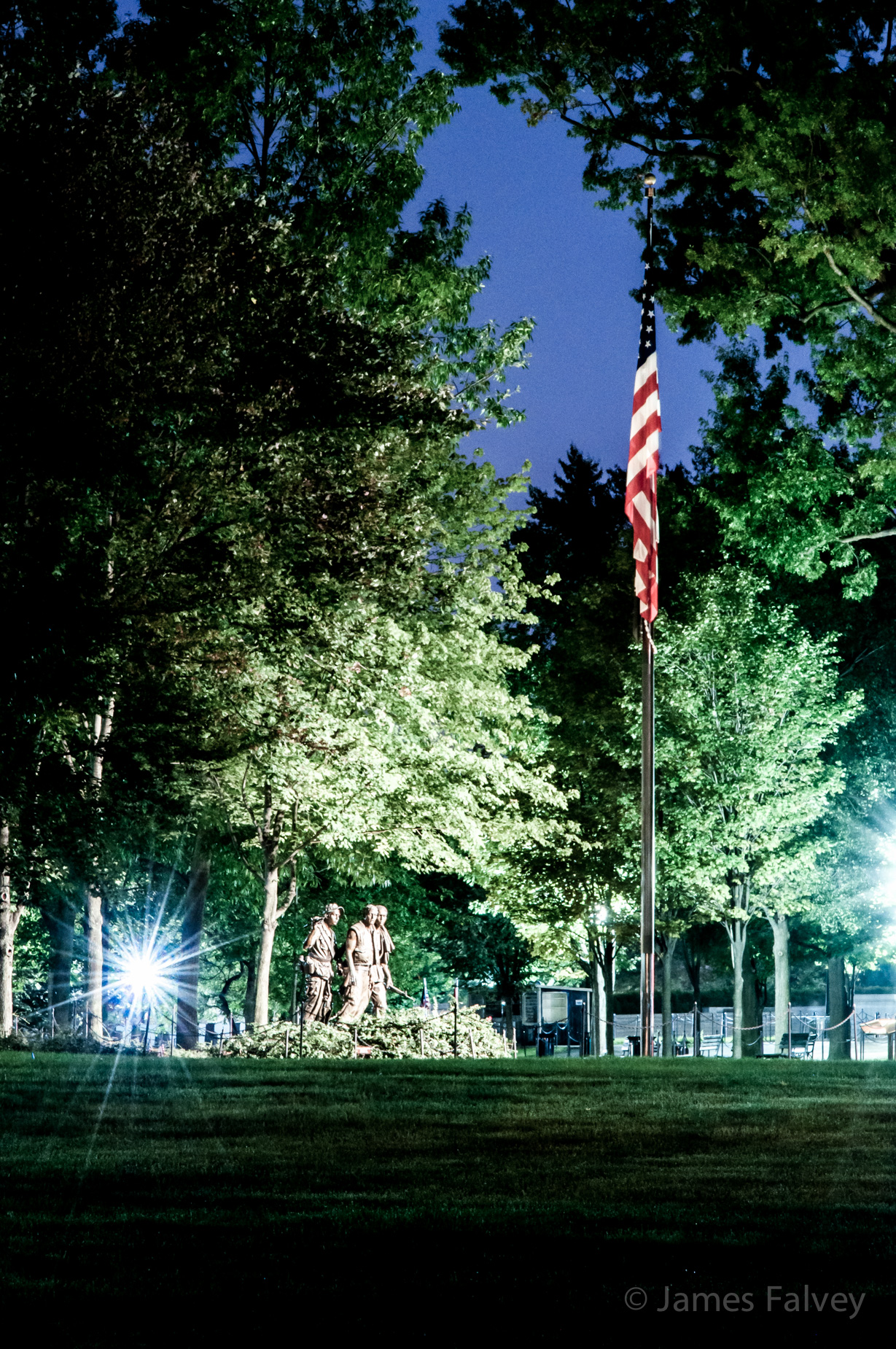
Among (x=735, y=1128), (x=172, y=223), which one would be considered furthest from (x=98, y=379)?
(x=735, y=1128)

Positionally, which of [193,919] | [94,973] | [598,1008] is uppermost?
[193,919]

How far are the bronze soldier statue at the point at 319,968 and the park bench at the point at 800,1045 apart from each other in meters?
14.8

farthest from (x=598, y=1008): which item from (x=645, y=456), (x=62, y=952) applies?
(x=645, y=456)

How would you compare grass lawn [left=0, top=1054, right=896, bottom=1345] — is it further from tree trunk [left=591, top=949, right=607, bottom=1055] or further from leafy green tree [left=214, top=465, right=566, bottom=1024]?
tree trunk [left=591, top=949, right=607, bottom=1055]

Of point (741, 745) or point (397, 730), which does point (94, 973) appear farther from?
point (741, 745)

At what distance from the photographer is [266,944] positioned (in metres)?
27.2

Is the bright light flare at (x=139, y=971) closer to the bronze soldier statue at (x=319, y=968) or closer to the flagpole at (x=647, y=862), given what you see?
the bronze soldier statue at (x=319, y=968)

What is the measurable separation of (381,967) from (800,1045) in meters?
24.1

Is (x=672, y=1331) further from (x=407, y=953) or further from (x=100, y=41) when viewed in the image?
(x=407, y=953)

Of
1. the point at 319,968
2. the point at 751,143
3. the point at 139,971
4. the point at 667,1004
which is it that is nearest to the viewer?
the point at 751,143

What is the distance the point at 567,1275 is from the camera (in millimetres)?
6141

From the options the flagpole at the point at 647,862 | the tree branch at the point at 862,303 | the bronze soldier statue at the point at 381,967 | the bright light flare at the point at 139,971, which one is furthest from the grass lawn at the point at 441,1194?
the bright light flare at the point at 139,971

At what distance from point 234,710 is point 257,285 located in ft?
18.0

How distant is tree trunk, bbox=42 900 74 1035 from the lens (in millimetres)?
28984
